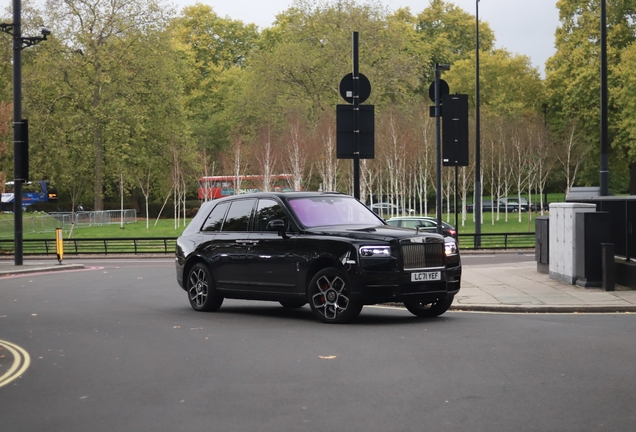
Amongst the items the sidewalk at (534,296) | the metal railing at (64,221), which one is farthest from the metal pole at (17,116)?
the metal railing at (64,221)

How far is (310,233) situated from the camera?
1380 cm

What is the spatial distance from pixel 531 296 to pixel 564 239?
8.84 ft

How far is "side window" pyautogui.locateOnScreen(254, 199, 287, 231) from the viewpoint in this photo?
1451 cm

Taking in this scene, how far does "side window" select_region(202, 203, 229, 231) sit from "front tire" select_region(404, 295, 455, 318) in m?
3.26

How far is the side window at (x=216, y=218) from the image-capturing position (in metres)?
15.7

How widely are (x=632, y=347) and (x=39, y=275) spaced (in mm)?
20716

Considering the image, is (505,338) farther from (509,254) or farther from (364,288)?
(509,254)

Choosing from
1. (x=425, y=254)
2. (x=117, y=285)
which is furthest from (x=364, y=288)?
(x=117, y=285)

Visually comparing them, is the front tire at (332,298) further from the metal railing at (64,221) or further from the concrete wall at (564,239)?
the metal railing at (64,221)

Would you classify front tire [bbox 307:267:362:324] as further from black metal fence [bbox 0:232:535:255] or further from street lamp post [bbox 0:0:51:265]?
black metal fence [bbox 0:232:535:255]

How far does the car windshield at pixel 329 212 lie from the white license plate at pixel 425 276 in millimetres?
1425

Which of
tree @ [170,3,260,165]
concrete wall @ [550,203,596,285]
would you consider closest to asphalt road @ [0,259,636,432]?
concrete wall @ [550,203,596,285]

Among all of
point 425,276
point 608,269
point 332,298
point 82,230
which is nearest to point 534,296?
point 608,269

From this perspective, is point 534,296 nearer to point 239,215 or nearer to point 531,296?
point 531,296
